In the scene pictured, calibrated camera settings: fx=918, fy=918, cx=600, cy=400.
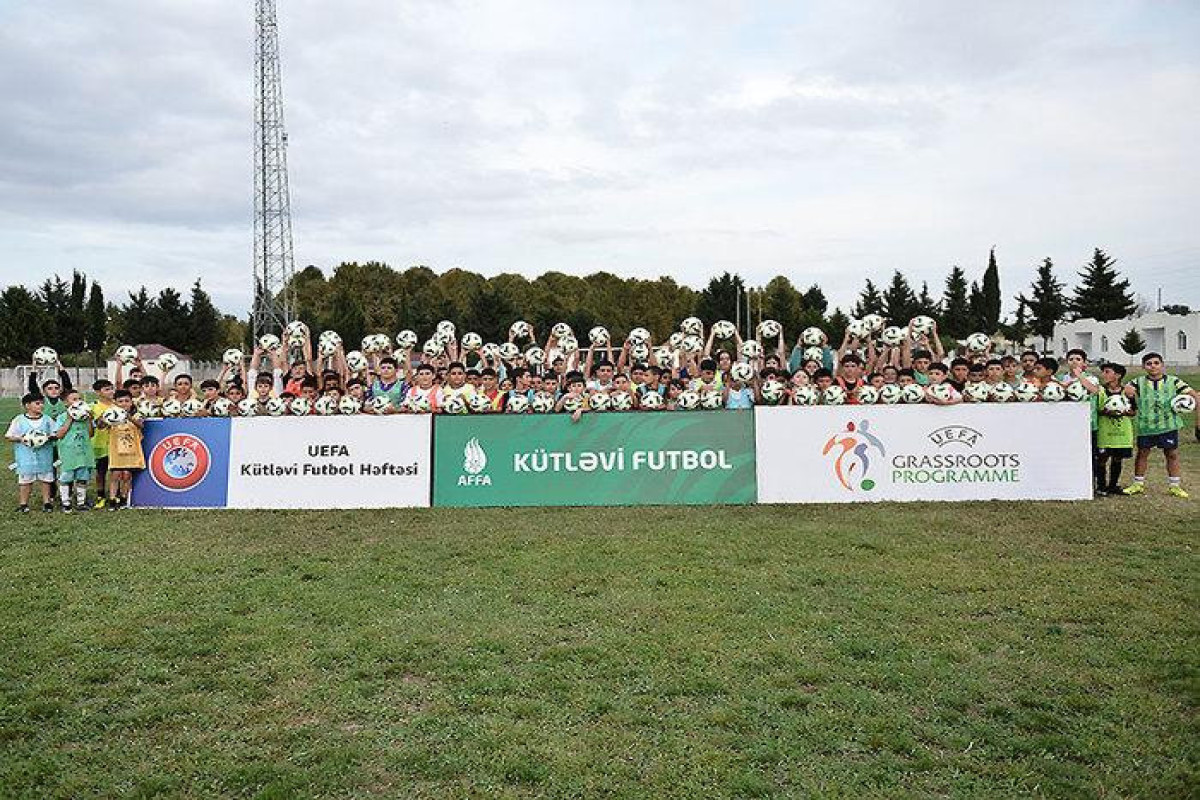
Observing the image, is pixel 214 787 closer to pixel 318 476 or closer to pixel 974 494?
pixel 318 476

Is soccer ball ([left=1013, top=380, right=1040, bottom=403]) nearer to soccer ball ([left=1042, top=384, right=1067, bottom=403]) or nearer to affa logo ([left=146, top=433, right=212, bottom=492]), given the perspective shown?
soccer ball ([left=1042, top=384, right=1067, bottom=403])

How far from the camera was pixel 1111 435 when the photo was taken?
11305 mm

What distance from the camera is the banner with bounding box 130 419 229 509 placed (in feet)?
38.1

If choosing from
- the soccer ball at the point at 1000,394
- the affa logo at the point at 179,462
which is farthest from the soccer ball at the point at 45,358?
the soccer ball at the point at 1000,394

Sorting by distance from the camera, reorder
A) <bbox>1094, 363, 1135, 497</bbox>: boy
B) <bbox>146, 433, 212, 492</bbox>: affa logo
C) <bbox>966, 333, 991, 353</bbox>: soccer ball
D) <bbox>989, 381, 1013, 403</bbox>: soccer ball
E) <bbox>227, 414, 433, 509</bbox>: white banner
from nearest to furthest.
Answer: <bbox>989, 381, 1013, 403</bbox>: soccer ball → <bbox>1094, 363, 1135, 497</bbox>: boy → <bbox>227, 414, 433, 509</bbox>: white banner → <bbox>146, 433, 212, 492</bbox>: affa logo → <bbox>966, 333, 991, 353</bbox>: soccer ball

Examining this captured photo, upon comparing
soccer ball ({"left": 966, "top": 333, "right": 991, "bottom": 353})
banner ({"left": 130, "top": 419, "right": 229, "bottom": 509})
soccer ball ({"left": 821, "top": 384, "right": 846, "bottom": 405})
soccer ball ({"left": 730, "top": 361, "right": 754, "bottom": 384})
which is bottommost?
banner ({"left": 130, "top": 419, "right": 229, "bottom": 509})

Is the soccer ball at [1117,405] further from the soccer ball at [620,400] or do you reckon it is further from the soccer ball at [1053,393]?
the soccer ball at [620,400]

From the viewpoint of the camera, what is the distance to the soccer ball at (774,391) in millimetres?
11453

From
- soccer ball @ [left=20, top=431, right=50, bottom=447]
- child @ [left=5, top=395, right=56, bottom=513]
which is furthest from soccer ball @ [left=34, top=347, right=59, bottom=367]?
soccer ball @ [left=20, top=431, right=50, bottom=447]

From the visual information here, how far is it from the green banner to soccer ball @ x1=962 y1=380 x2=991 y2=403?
102 inches

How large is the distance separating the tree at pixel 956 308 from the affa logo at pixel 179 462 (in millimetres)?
64786

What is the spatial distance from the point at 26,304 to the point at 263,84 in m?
25.3

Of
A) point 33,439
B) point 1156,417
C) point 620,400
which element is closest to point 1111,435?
point 1156,417

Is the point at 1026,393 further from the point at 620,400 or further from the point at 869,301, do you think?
the point at 869,301
